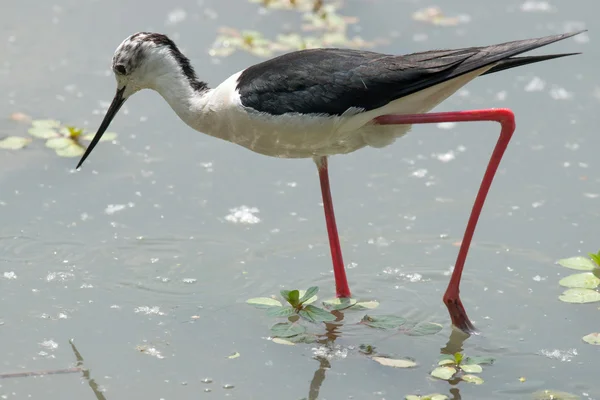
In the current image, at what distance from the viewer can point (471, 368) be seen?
3697 millimetres

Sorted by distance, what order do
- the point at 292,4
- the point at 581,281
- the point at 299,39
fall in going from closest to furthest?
the point at 581,281 < the point at 299,39 < the point at 292,4

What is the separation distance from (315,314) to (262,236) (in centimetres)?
85

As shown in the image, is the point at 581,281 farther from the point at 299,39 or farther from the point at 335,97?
the point at 299,39

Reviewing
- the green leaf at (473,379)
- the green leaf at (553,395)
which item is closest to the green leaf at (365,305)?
the green leaf at (473,379)

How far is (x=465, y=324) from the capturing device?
4039 millimetres

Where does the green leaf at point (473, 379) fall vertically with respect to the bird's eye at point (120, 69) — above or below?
below

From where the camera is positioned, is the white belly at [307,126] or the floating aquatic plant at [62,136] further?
the floating aquatic plant at [62,136]

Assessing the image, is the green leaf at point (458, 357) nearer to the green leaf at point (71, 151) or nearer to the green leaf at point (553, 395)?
the green leaf at point (553, 395)

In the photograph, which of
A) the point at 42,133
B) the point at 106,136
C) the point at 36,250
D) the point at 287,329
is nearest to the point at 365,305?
the point at 287,329

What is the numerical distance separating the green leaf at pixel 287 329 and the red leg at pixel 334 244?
1.07ft

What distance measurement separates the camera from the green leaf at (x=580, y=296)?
414 cm

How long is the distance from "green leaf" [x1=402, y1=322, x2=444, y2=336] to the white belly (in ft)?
2.52

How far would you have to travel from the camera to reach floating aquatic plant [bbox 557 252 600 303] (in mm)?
4160

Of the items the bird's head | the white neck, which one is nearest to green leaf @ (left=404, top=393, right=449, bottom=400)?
the white neck
